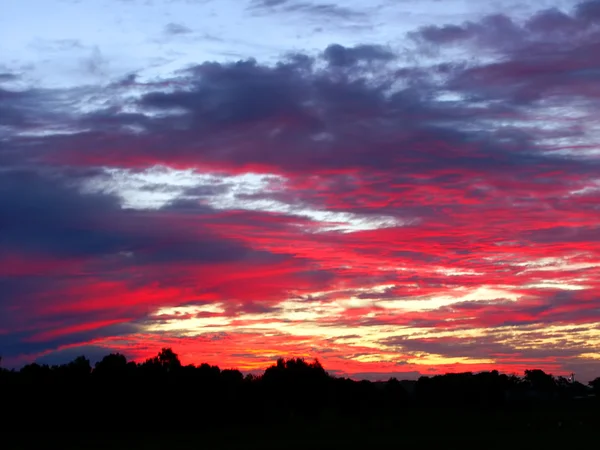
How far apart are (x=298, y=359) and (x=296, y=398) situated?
1552 centimetres

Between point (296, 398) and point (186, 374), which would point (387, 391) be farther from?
point (186, 374)

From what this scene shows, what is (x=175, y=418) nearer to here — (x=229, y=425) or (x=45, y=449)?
(x=229, y=425)

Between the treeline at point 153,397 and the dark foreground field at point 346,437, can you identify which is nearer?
the dark foreground field at point 346,437

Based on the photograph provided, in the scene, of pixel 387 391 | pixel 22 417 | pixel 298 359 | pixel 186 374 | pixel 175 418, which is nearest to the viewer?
pixel 22 417

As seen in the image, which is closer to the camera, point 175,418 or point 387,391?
point 175,418

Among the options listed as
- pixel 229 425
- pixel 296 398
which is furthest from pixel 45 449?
pixel 296 398

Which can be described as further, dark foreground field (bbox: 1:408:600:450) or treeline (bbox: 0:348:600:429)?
treeline (bbox: 0:348:600:429)

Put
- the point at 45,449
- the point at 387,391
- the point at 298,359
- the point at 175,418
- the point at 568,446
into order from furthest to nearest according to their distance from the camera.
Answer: the point at 387,391
the point at 298,359
the point at 175,418
the point at 45,449
the point at 568,446

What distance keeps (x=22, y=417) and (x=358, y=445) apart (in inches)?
1730

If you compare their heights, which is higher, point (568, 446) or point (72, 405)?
point (72, 405)

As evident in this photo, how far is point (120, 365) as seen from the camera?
121 metres

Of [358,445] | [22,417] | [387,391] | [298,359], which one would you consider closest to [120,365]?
[22,417]

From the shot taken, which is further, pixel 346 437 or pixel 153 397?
pixel 153 397

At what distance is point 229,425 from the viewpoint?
12325 cm
